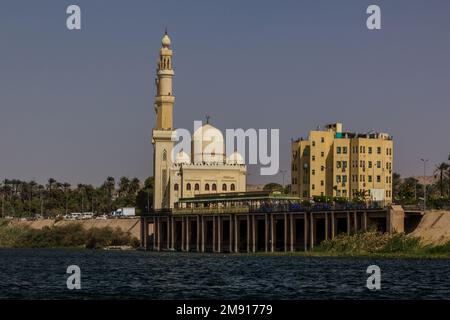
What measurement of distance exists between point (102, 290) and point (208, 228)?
117 meters

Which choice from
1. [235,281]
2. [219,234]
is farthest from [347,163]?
[235,281]

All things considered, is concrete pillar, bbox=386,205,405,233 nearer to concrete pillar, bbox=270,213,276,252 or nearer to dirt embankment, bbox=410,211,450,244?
dirt embankment, bbox=410,211,450,244

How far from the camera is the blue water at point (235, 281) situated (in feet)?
232

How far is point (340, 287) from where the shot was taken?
3054 inches

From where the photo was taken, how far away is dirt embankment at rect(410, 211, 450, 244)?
136 metres

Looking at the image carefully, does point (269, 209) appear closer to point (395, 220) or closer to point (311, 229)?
point (311, 229)

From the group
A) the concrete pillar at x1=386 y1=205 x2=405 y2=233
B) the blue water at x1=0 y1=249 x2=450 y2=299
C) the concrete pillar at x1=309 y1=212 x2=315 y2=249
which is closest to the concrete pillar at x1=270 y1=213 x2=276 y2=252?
the concrete pillar at x1=309 y1=212 x2=315 y2=249

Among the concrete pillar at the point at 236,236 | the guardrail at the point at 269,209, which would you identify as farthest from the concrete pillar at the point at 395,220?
the concrete pillar at the point at 236,236

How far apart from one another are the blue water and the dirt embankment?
65.7 ft

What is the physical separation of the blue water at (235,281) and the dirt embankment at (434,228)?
20.0 m

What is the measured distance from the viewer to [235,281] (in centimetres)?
8525

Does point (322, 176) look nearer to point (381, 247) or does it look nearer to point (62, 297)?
point (381, 247)

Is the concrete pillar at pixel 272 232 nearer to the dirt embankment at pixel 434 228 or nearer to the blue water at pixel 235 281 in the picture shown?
the dirt embankment at pixel 434 228
